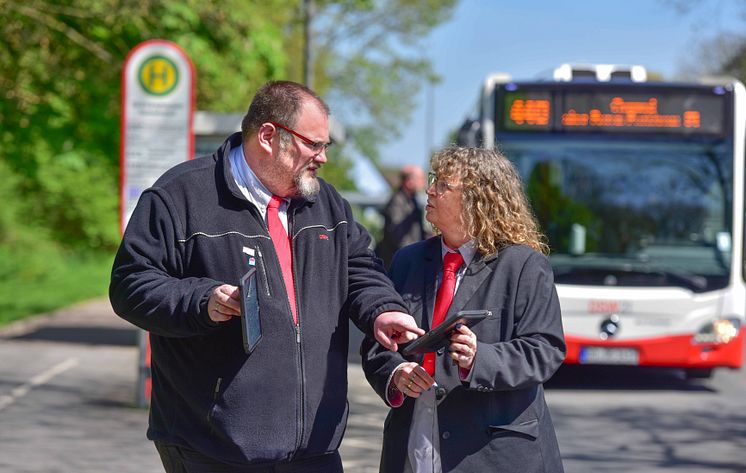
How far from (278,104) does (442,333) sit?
2.99ft

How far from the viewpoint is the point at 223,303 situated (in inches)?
141

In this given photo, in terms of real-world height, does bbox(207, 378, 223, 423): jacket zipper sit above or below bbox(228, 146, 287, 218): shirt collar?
below

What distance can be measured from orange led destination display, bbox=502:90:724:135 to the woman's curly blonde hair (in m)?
7.91

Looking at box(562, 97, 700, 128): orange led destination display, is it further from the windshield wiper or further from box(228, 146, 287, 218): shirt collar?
box(228, 146, 287, 218): shirt collar

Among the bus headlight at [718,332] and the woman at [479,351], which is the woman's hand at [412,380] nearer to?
the woman at [479,351]

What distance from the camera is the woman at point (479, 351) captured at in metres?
3.93

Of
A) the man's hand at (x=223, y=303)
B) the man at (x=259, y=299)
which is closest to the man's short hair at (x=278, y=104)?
the man at (x=259, y=299)

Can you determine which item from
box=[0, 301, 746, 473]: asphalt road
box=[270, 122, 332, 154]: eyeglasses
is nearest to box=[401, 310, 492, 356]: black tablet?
box=[270, 122, 332, 154]: eyeglasses

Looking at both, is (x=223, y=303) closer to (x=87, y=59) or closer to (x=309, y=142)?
(x=309, y=142)

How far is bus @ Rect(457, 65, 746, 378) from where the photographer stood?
11.7 meters

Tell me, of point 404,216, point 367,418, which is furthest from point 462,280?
point 404,216

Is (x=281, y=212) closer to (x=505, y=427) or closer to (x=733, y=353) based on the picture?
(x=505, y=427)

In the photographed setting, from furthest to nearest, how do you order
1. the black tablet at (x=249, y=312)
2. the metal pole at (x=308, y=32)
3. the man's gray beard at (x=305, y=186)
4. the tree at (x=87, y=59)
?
1. the metal pole at (x=308, y=32)
2. the tree at (x=87, y=59)
3. the man's gray beard at (x=305, y=186)
4. the black tablet at (x=249, y=312)

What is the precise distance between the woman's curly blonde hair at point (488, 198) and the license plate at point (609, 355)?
7.72 meters
